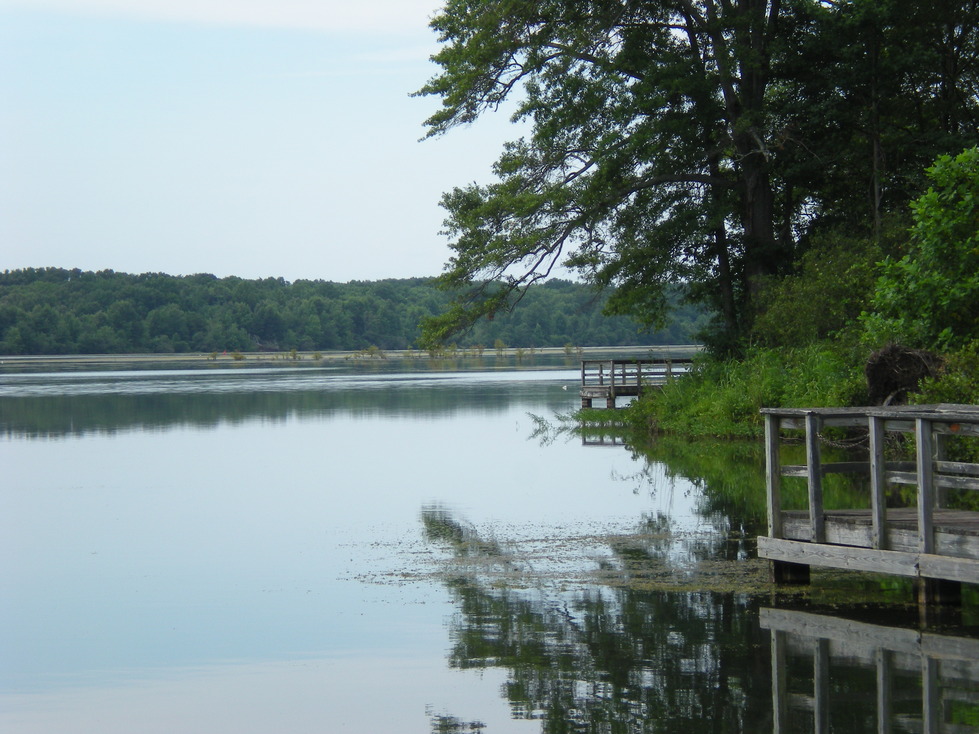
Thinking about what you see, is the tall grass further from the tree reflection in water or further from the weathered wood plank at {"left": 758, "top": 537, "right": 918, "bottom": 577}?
the tree reflection in water

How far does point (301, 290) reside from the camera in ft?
540

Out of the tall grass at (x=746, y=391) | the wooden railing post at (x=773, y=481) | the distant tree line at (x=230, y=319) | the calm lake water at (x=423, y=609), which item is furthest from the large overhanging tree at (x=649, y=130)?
the distant tree line at (x=230, y=319)

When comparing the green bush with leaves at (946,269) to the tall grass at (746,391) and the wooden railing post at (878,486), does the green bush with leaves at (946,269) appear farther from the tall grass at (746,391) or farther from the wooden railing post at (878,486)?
the wooden railing post at (878,486)

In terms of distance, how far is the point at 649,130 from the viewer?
27.7 metres

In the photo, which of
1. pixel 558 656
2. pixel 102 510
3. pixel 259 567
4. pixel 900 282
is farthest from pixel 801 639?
pixel 102 510

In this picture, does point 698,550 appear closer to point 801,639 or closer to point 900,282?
→ point 801,639

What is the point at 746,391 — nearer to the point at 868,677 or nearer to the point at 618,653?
the point at 618,653

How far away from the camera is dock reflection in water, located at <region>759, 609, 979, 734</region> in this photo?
7.09 m

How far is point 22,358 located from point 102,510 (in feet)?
393

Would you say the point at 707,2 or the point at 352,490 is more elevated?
the point at 707,2

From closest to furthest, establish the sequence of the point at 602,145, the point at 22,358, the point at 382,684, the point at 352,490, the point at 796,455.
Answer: the point at 382,684 → the point at 352,490 → the point at 796,455 → the point at 602,145 → the point at 22,358

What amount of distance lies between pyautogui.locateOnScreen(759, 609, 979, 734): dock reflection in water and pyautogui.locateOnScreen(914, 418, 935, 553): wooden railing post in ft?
2.25

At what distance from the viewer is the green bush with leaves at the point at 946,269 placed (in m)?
16.4

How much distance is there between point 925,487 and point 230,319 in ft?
463
